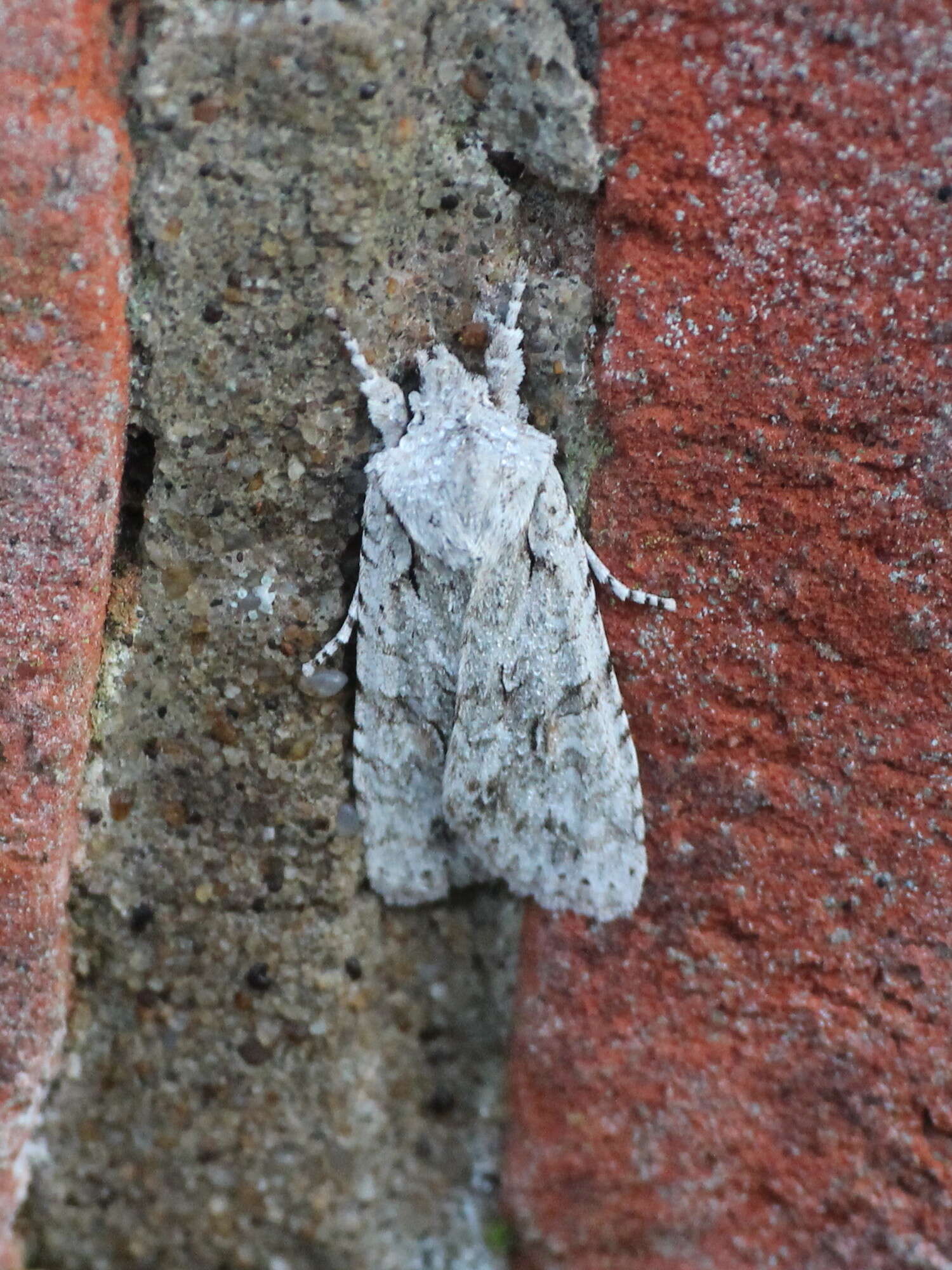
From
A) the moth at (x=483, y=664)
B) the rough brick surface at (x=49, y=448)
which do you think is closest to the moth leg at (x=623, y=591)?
the moth at (x=483, y=664)

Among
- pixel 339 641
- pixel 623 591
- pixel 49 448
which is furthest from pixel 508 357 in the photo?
pixel 49 448

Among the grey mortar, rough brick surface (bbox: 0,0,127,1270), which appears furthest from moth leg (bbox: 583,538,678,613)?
rough brick surface (bbox: 0,0,127,1270)

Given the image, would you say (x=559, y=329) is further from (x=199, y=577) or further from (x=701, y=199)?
(x=199, y=577)

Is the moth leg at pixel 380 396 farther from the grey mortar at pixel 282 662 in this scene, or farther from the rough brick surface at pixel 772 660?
the rough brick surface at pixel 772 660

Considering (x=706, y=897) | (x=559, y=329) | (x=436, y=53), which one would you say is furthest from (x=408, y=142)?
(x=706, y=897)

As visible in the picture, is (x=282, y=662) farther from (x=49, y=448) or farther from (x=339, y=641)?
(x=49, y=448)

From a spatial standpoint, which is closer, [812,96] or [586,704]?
[812,96]
